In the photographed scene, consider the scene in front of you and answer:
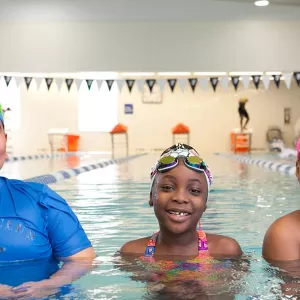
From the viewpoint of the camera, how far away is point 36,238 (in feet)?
6.63

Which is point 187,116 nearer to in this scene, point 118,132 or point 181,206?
point 118,132

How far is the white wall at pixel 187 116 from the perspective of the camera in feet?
62.2

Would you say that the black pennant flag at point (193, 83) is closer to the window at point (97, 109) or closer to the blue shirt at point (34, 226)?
the window at point (97, 109)

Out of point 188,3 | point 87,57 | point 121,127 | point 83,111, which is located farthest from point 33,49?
point 83,111

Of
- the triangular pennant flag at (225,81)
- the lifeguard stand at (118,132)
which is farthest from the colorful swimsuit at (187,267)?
the lifeguard stand at (118,132)

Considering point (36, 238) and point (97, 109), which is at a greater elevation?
point (97, 109)

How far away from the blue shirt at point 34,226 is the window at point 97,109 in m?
17.0

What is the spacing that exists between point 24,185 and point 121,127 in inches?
588

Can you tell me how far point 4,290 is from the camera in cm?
184

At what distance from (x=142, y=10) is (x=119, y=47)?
1378 mm

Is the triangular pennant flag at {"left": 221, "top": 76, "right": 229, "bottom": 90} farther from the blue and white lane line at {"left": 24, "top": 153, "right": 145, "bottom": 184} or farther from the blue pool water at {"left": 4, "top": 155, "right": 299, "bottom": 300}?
the blue pool water at {"left": 4, "top": 155, "right": 299, "bottom": 300}

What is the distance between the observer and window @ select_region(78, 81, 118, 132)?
18.9 metres

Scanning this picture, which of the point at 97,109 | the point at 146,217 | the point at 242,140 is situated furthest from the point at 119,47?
the point at 146,217

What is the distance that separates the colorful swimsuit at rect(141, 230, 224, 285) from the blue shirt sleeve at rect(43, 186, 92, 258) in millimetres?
310
